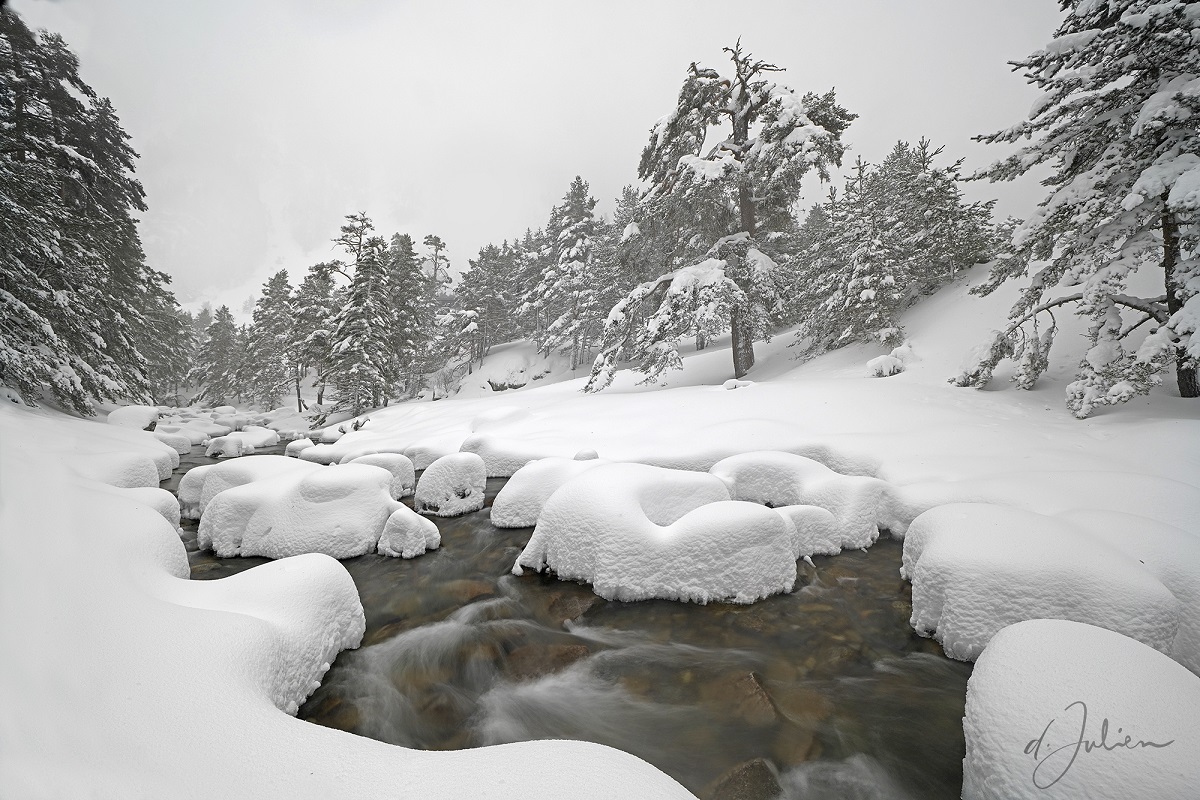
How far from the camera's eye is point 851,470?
6.98m

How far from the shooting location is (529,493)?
679 cm

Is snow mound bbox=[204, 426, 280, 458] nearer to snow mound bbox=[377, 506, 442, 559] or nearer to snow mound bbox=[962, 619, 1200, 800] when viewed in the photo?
snow mound bbox=[377, 506, 442, 559]

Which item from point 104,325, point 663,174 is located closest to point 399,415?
point 104,325

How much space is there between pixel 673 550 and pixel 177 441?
1892 cm

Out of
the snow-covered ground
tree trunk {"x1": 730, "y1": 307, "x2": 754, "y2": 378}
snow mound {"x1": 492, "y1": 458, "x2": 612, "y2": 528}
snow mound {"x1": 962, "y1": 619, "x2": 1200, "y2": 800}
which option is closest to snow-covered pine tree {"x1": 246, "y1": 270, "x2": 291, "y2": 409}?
the snow-covered ground

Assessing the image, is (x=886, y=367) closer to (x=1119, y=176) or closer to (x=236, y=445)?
(x=1119, y=176)

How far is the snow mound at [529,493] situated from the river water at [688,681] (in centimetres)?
150

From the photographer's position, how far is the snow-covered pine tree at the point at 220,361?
38.3 metres

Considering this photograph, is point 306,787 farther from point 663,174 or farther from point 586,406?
point 663,174

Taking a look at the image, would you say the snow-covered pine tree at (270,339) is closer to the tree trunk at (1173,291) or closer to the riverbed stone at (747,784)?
the riverbed stone at (747,784)

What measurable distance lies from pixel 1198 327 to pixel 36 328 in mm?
22900

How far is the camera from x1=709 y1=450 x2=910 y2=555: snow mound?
5539 millimetres

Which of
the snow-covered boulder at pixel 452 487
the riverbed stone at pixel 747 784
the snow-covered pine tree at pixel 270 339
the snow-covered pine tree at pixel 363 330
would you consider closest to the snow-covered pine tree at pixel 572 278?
the snow-covered pine tree at pixel 363 330

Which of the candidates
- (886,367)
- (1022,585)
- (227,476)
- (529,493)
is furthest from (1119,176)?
(227,476)
